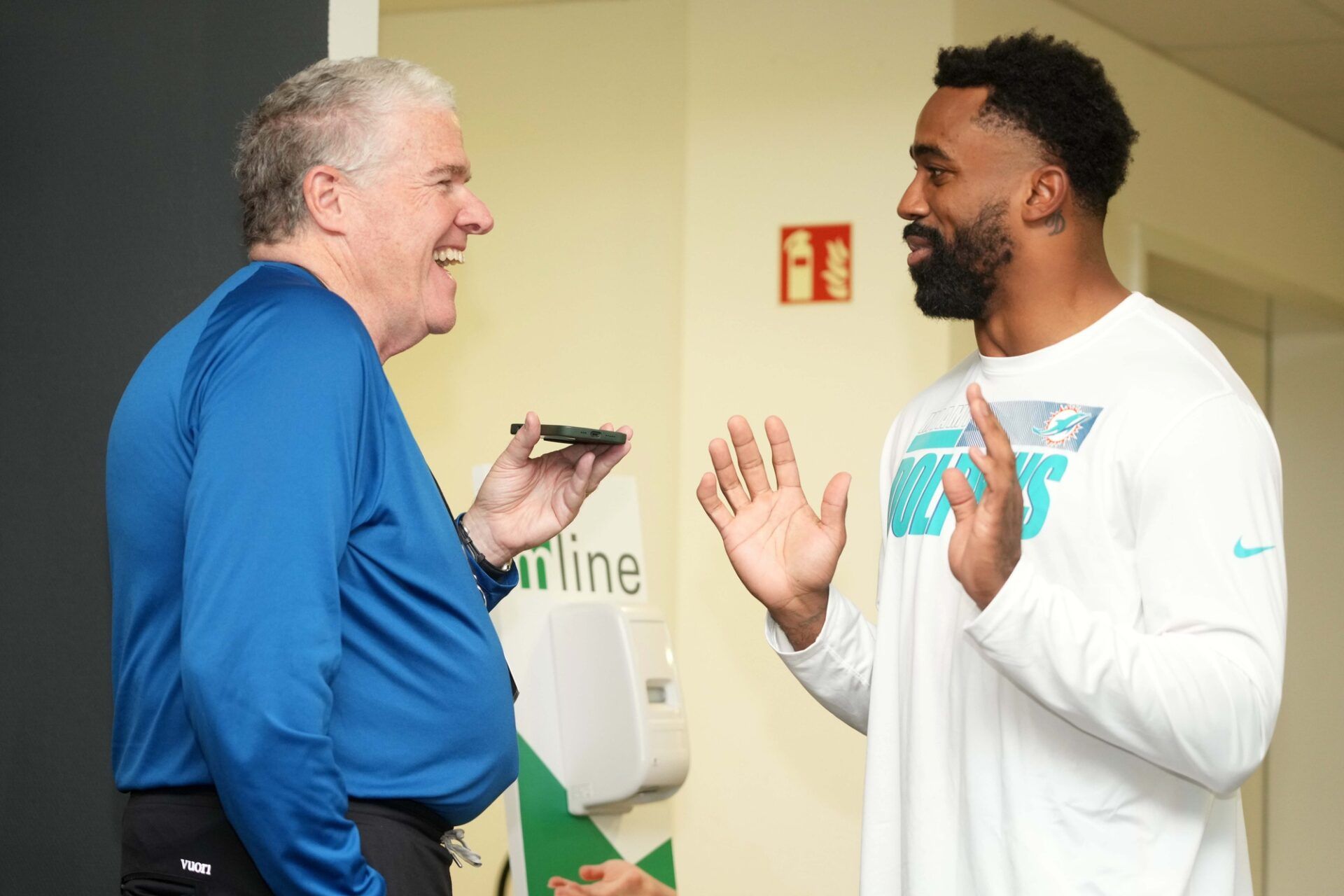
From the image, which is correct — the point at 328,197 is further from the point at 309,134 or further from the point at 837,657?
the point at 837,657

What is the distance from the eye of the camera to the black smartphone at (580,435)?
1.96 meters

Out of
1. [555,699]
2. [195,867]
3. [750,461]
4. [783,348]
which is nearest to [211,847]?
[195,867]

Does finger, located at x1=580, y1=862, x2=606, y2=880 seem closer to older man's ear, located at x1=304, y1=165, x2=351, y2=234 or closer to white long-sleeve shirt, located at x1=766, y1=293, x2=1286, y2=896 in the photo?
white long-sleeve shirt, located at x1=766, y1=293, x2=1286, y2=896

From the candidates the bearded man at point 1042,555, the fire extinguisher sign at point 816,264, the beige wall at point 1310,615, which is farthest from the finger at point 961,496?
the beige wall at point 1310,615

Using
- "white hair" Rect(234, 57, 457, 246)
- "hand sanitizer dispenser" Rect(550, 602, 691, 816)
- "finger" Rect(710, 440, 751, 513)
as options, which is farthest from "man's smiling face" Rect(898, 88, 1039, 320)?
"hand sanitizer dispenser" Rect(550, 602, 691, 816)

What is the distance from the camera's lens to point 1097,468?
5.45 ft

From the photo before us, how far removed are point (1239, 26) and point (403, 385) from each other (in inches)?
114

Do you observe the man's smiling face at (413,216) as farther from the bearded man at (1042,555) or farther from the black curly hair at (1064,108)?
the black curly hair at (1064,108)

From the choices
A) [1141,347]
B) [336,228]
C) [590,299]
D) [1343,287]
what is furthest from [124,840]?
[1343,287]

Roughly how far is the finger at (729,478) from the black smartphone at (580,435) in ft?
0.48

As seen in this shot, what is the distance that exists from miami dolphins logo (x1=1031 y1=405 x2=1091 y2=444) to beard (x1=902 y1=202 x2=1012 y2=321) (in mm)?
242

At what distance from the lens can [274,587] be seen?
1334 mm

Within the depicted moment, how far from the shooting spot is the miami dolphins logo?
1708mm

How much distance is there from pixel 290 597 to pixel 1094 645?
0.84 meters
